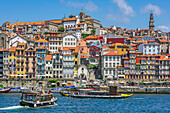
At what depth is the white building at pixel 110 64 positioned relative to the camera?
379ft

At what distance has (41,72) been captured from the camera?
373ft

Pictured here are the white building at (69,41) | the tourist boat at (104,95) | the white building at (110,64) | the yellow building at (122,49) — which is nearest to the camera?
the tourist boat at (104,95)

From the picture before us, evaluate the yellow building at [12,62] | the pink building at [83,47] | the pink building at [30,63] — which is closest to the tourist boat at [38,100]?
the pink building at [30,63]

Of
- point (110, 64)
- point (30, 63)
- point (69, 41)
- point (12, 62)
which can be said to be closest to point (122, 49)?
point (110, 64)

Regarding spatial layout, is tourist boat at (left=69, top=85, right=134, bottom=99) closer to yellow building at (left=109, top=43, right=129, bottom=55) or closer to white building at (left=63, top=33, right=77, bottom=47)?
yellow building at (left=109, top=43, right=129, bottom=55)

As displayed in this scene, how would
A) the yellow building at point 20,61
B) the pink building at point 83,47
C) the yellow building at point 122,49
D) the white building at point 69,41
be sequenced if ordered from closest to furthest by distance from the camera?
the yellow building at point 20,61
the yellow building at point 122,49
the white building at point 69,41
the pink building at point 83,47

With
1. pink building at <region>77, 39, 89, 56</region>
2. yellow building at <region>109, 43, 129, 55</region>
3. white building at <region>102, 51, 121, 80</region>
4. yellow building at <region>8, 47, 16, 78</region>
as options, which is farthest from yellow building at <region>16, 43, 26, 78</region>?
yellow building at <region>109, 43, 129, 55</region>

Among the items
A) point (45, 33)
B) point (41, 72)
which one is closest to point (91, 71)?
point (41, 72)

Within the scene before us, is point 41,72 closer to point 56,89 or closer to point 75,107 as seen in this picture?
point 56,89

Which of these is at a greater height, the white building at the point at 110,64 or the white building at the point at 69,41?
the white building at the point at 69,41

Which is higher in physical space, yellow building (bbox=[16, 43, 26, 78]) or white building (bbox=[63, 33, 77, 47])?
white building (bbox=[63, 33, 77, 47])

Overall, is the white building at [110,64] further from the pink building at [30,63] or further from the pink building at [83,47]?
the pink building at [30,63]

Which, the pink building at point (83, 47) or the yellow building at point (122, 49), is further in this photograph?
the pink building at point (83, 47)

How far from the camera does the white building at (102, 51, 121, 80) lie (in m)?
115
